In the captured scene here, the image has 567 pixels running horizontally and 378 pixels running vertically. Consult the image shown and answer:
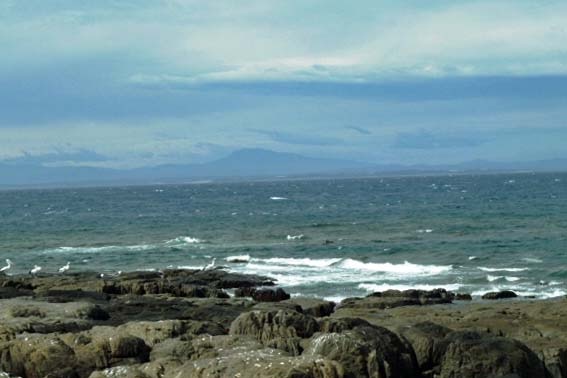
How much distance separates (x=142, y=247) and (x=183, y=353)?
54.3 meters

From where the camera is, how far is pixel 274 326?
21.9 metres

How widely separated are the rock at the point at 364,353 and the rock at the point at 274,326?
2429 mm

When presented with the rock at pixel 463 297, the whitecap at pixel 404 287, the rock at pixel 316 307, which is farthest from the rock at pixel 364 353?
the whitecap at pixel 404 287

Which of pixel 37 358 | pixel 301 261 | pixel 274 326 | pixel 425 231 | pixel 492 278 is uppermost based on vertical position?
pixel 274 326

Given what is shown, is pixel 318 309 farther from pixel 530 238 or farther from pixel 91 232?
pixel 91 232

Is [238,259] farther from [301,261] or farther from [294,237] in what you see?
[294,237]

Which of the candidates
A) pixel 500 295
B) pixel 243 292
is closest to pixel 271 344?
pixel 500 295

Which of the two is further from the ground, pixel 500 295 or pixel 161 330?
pixel 161 330

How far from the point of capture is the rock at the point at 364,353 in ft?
59.9

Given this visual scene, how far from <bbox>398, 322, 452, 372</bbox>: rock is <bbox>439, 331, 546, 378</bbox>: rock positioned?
10.3 inches

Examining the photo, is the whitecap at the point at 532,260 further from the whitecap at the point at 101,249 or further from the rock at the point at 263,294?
the whitecap at the point at 101,249

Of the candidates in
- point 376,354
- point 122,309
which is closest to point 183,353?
point 376,354

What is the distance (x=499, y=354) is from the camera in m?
19.5

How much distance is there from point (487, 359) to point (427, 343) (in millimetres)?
1724
